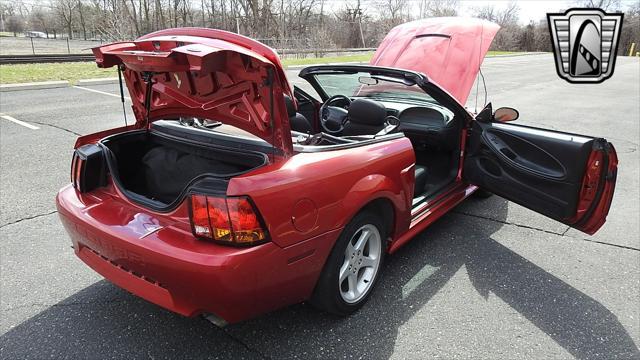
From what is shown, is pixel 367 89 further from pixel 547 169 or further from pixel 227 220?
pixel 227 220

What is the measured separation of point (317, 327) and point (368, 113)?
1.53m

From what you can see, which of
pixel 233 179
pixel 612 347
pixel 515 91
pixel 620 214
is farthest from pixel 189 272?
pixel 515 91

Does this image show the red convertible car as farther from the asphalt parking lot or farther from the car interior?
the asphalt parking lot

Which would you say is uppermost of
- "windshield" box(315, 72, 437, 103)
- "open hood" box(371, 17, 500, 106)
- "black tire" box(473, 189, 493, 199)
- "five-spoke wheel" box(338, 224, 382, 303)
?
"open hood" box(371, 17, 500, 106)

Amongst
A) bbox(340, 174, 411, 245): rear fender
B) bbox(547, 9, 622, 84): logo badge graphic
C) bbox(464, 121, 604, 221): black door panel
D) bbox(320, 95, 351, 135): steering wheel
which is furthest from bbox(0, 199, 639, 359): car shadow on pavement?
bbox(547, 9, 622, 84): logo badge graphic

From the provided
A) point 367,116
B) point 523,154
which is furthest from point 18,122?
point 523,154

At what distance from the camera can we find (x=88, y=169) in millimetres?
2449

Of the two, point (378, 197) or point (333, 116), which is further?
point (333, 116)

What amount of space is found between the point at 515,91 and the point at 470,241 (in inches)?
479

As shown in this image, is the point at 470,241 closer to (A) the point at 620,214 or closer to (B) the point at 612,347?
(B) the point at 612,347

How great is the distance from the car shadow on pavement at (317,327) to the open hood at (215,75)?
1059 mm

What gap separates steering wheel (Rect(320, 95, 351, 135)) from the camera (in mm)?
3834

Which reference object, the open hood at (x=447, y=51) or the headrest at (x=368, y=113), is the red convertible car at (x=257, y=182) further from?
the open hood at (x=447, y=51)

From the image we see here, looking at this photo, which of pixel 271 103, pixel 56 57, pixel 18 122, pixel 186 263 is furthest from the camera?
pixel 56 57
